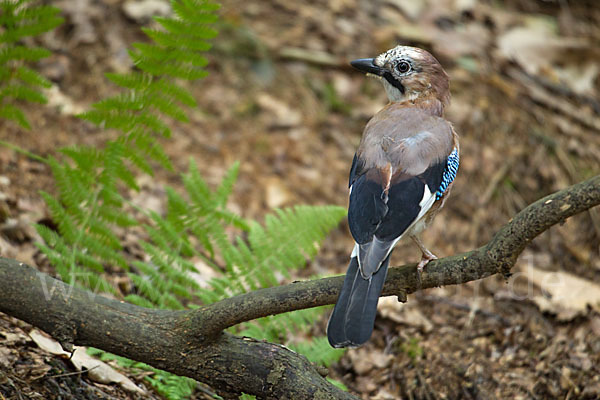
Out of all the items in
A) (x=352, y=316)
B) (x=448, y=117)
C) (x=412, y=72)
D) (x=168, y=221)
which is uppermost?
(x=412, y=72)

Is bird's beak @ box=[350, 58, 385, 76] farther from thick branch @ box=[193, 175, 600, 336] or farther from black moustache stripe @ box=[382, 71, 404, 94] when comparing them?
thick branch @ box=[193, 175, 600, 336]

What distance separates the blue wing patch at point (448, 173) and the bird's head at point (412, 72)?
652 millimetres

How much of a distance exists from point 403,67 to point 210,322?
2310mm

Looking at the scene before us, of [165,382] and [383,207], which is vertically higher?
[383,207]

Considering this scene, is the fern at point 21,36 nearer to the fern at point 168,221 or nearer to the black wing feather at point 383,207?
the fern at point 168,221

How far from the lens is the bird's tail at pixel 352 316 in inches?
107

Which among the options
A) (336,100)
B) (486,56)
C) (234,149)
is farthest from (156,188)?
(486,56)

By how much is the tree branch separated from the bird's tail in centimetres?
5

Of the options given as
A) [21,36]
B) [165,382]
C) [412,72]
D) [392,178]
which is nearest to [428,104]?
[412,72]

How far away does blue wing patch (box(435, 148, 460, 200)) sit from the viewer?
340 cm

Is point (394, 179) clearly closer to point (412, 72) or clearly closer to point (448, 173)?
point (448, 173)

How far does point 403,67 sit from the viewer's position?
4.15 metres

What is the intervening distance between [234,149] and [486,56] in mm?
3354

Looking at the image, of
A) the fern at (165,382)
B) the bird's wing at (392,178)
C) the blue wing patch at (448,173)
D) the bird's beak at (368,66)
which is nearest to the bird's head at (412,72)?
the bird's beak at (368,66)
